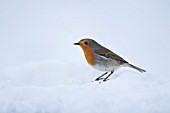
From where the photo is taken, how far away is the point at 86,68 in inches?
189

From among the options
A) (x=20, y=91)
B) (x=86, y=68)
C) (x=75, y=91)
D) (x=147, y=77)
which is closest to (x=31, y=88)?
(x=20, y=91)

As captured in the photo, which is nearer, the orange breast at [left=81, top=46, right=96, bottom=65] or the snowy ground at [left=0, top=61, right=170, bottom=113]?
the snowy ground at [left=0, top=61, right=170, bottom=113]

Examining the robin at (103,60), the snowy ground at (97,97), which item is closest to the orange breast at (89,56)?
the robin at (103,60)

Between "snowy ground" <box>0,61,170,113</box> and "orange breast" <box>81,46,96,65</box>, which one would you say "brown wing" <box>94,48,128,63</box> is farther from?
"snowy ground" <box>0,61,170,113</box>

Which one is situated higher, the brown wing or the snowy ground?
the brown wing

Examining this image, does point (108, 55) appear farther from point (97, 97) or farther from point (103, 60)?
point (97, 97)

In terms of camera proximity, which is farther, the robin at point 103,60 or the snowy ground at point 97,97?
the robin at point 103,60

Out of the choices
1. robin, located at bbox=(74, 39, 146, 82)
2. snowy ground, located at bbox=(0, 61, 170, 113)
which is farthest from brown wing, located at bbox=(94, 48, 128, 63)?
snowy ground, located at bbox=(0, 61, 170, 113)

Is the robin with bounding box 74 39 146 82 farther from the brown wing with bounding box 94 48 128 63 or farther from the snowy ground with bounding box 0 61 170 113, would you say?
the snowy ground with bounding box 0 61 170 113

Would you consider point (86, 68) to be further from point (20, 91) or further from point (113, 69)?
point (20, 91)

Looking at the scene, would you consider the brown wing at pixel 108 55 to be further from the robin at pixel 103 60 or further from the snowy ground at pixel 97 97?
the snowy ground at pixel 97 97

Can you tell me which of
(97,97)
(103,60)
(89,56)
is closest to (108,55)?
(103,60)

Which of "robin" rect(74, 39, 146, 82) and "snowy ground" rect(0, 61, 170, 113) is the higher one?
"robin" rect(74, 39, 146, 82)

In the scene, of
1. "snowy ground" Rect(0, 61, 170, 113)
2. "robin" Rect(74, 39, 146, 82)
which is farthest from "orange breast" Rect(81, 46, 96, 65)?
"snowy ground" Rect(0, 61, 170, 113)
